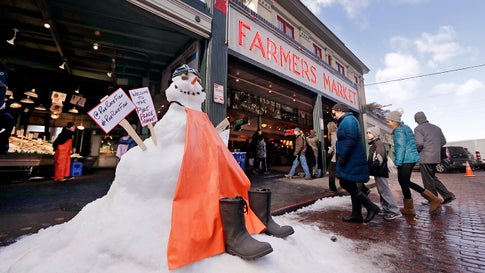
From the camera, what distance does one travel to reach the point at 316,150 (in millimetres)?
8094

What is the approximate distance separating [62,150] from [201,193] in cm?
731

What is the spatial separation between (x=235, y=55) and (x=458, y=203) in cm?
693

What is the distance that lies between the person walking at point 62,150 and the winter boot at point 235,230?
736 cm

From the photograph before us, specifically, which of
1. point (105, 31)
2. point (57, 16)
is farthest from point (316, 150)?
point (57, 16)

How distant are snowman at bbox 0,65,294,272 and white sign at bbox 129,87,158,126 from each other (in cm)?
21

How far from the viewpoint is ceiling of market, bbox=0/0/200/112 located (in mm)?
5266

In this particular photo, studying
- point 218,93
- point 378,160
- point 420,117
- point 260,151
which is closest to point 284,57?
point 218,93

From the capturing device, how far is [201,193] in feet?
6.26

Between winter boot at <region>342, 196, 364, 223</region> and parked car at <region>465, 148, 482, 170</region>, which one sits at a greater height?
parked car at <region>465, 148, 482, 170</region>

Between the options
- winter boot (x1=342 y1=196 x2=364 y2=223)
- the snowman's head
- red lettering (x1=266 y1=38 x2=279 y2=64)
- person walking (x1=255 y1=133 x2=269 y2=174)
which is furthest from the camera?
person walking (x1=255 y1=133 x2=269 y2=174)

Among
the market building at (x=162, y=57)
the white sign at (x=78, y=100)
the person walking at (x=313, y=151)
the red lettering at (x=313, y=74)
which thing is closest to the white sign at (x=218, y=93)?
the market building at (x=162, y=57)

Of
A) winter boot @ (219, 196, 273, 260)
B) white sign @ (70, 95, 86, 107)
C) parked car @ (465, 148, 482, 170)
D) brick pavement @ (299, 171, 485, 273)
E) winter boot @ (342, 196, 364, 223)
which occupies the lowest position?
brick pavement @ (299, 171, 485, 273)

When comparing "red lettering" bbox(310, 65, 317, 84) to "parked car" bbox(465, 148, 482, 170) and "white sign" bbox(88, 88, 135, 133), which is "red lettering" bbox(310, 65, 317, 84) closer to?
"white sign" bbox(88, 88, 135, 133)

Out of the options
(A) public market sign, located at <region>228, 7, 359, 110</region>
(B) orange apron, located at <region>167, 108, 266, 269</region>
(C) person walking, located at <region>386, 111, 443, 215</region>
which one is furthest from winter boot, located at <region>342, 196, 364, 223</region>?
(A) public market sign, located at <region>228, 7, 359, 110</region>
